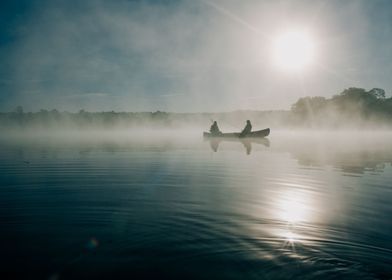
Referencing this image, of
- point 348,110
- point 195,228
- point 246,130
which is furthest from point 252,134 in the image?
point 348,110

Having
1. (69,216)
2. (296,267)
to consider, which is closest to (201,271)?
(296,267)

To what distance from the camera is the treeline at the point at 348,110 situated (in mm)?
162875

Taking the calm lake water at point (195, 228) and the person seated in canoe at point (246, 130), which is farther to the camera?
the person seated in canoe at point (246, 130)

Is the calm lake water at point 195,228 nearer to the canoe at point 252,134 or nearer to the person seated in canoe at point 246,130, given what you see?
→ the person seated in canoe at point 246,130

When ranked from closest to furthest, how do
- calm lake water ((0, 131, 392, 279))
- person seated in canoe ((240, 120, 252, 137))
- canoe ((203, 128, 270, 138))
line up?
1. calm lake water ((0, 131, 392, 279))
2. person seated in canoe ((240, 120, 252, 137))
3. canoe ((203, 128, 270, 138))

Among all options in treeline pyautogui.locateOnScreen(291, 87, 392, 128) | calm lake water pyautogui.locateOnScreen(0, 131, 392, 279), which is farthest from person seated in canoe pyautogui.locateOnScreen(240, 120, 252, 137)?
treeline pyautogui.locateOnScreen(291, 87, 392, 128)

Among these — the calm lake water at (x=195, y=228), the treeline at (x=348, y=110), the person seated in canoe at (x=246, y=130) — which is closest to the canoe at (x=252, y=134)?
the person seated in canoe at (x=246, y=130)

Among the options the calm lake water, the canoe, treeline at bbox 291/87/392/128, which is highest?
treeline at bbox 291/87/392/128

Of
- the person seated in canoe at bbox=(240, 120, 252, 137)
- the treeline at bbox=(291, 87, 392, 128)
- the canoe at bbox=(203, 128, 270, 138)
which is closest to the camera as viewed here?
the person seated in canoe at bbox=(240, 120, 252, 137)

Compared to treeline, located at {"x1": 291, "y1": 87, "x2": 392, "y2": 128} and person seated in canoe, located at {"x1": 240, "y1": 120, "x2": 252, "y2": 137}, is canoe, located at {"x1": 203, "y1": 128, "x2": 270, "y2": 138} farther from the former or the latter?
treeline, located at {"x1": 291, "y1": 87, "x2": 392, "y2": 128}

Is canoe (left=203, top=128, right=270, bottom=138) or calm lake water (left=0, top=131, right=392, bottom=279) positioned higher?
canoe (left=203, top=128, right=270, bottom=138)

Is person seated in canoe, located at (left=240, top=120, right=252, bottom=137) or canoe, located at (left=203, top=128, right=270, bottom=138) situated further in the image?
canoe, located at (left=203, top=128, right=270, bottom=138)

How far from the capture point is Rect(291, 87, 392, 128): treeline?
162875 millimetres

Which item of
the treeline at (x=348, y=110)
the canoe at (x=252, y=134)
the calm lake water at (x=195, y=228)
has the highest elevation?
the treeline at (x=348, y=110)
